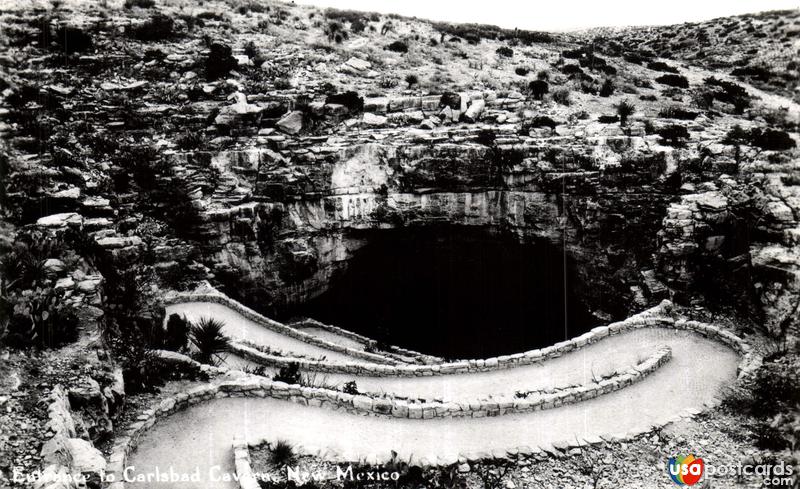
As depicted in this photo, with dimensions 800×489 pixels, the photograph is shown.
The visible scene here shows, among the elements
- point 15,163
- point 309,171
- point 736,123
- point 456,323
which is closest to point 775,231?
point 736,123

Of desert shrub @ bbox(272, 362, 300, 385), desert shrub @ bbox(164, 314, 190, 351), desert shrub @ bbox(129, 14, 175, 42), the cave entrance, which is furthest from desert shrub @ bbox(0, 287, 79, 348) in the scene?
desert shrub @ bbox(129, 14, 175, 42)

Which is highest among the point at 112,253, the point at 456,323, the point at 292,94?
the point at 292,94

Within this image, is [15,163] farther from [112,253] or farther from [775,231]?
[775,231]

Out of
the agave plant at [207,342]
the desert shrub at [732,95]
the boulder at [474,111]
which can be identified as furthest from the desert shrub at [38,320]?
the desert shrub at [732,95]

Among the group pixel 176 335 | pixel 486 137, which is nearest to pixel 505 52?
pixel 486 137

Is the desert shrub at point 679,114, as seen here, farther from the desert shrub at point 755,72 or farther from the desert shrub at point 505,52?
the desert shrub at point 505,52

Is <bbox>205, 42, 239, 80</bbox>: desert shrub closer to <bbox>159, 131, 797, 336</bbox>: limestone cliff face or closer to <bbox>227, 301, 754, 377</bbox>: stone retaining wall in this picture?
<bbox>159, 131, 797, 336</bbox>: limestone cliff face
